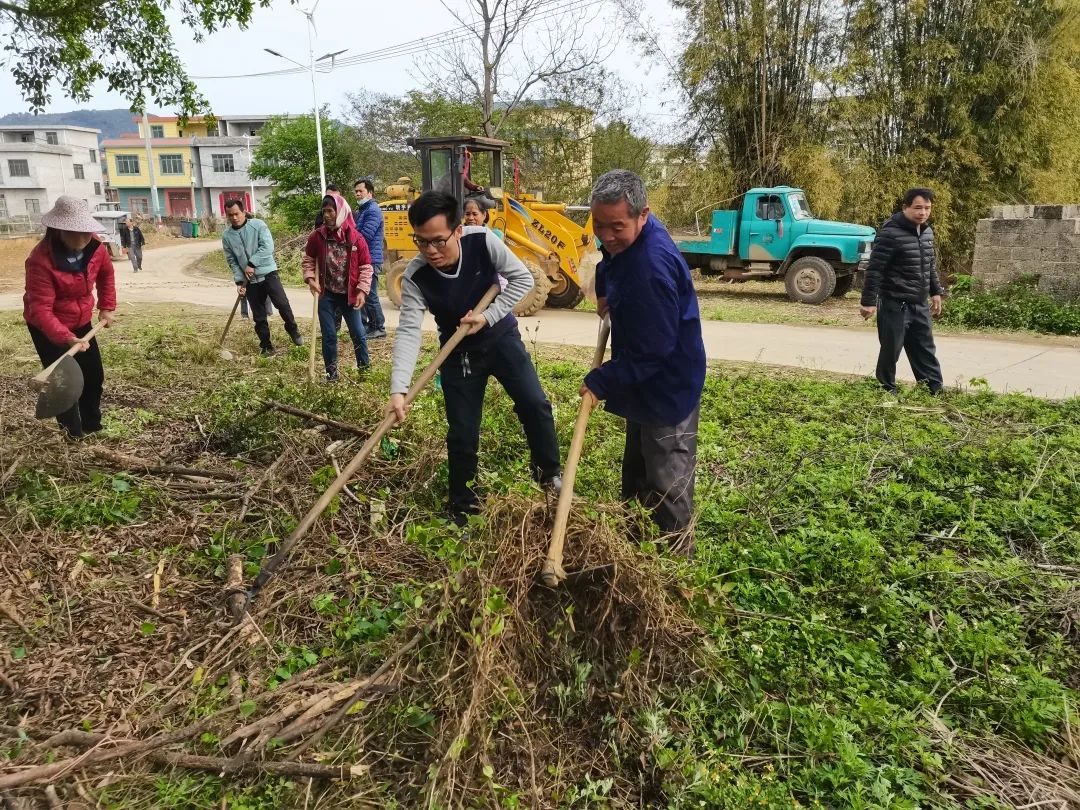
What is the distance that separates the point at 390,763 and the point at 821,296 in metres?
11.8

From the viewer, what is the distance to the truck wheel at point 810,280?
12.5m

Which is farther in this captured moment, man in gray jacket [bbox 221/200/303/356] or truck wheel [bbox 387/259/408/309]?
truck wheel [bbox 387/259/408/309]

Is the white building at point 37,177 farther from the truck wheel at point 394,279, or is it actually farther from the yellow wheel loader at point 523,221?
the yellow wheel loader at point 523,221

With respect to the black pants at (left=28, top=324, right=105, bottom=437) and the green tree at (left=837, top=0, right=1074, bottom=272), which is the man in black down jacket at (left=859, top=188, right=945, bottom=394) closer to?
the black pants at (left=28, top=324, right=105, bottom=437)

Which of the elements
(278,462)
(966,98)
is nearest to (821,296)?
(966,98)

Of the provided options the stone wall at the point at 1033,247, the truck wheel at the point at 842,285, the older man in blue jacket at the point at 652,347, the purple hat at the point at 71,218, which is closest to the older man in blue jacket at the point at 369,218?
the purple hat at the point at 71,218

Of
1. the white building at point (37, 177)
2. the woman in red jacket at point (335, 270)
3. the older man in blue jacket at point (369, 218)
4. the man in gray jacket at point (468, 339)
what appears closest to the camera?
the man in gray jacket at point (468, 339)

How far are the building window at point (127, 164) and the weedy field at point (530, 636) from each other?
69.9 meters

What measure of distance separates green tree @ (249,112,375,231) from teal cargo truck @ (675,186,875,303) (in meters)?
17.3

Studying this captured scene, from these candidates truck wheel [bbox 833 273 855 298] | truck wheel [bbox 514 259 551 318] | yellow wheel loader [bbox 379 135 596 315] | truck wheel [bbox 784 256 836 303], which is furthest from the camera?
truck wheel [bbox 833 273 855 298]

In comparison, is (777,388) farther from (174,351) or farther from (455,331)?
(174,351)

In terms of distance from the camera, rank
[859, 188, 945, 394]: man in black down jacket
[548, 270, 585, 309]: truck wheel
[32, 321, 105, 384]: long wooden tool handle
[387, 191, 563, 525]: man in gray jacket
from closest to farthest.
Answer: [387, 191, 563, 525]: man in gray jacket < [32, 321, 105, 384]: long wooden tool handle < [859, 188, 945, 394]: man in black down jacket < [548, 270, 585, 309]: truck wheel

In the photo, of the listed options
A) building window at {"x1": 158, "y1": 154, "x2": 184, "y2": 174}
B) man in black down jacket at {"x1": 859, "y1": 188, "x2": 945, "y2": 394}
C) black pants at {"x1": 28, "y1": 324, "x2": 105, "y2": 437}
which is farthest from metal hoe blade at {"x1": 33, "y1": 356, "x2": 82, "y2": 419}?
building window at {"x1": 158, "y1": 154, "x2": 184, "y2": 174}

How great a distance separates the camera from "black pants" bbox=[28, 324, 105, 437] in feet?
15.3
